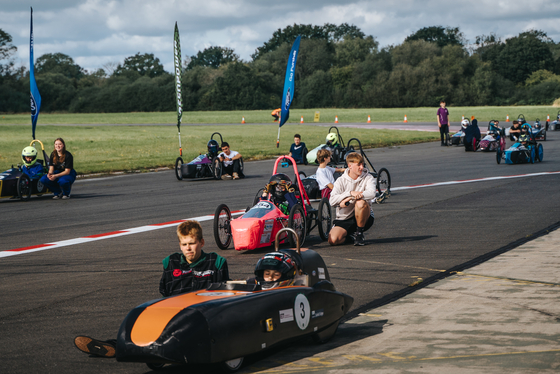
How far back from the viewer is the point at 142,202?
15.4m

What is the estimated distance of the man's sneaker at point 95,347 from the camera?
4.80 m

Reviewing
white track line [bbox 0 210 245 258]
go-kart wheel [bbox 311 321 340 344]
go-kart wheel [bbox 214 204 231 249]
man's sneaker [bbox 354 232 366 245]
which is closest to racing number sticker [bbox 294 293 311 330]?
go-kart wheel [bbox 311 321 340 344]

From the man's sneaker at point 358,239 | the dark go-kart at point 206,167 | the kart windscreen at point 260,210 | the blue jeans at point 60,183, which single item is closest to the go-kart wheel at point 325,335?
the kart windscreen at point 260,210

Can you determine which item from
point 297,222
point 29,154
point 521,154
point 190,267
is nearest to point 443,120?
point 521,154

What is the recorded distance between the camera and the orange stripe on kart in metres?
4.30

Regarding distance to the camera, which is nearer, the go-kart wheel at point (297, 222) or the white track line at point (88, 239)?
the go-kart wheel at point (297, 222)

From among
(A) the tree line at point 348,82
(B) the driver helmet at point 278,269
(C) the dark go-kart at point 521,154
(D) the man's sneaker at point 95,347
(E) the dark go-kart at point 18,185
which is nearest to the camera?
(D) the man's sneaker at point 95,347

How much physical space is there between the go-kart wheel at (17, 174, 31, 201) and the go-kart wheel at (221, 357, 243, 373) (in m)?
13.2

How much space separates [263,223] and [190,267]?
3902mm

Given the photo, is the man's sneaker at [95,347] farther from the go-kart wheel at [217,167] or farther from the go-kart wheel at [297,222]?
the go-kart wheel at [217,167]

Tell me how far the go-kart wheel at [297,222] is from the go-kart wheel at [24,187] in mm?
9595

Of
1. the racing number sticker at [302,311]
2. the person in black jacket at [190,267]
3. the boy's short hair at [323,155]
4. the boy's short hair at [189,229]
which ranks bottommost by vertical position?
the racing number sticker at [302,311]

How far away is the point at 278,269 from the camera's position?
17.7ft

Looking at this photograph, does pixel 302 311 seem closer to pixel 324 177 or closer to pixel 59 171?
pixel 324 177
